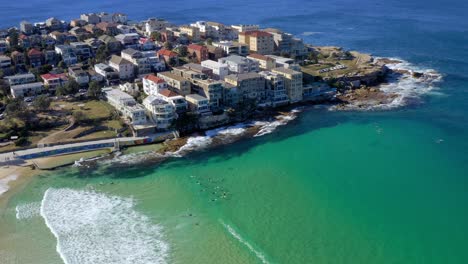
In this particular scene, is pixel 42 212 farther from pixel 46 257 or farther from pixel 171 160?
pixel 171 160

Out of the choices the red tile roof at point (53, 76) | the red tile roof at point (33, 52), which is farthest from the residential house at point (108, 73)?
the red tile roof at point (33, 52)

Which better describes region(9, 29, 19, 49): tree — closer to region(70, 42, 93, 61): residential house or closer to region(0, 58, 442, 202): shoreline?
region(70, 42, 93, 61): residential house

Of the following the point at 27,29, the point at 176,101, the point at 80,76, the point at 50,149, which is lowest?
the point at 50,149

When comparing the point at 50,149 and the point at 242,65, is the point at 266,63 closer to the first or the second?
the point at 242,65

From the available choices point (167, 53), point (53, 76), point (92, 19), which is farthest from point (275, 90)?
point (92, 19)

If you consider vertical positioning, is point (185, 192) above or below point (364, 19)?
below

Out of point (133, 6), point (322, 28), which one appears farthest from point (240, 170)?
point (133, 6)

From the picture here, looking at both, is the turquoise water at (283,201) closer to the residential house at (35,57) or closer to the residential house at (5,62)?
the residential house at (5,62)
